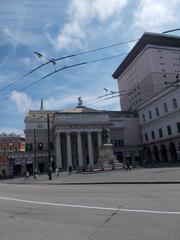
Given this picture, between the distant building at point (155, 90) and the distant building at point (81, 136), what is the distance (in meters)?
4.72

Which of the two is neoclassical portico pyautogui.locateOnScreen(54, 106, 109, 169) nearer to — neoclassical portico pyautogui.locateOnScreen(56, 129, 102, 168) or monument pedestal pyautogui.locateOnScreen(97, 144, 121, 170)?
neoclassical portico pyautogui.locateOnScreen(56, 129, 102, 168)

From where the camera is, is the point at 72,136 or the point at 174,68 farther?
the point at 174,68

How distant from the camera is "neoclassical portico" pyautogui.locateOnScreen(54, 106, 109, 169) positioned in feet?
→ 250

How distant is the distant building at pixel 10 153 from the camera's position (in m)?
75.9

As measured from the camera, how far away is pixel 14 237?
5.88 meters

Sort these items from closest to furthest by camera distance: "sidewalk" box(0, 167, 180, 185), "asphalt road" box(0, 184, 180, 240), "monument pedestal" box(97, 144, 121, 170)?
"asphalt road" box(0, 184, 180, 240), "sidewalk" box(0, 167, 180, 185), "monument pedestal" box(97, 144, 121, 170)

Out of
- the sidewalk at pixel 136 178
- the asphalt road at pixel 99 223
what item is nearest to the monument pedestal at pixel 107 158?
the sidewalk at pixel 136 178

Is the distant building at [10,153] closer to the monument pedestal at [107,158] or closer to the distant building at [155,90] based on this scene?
the distant building at [155,90]

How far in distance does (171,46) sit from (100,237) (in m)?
96.7

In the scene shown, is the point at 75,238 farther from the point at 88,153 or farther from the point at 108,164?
the point at 88,153

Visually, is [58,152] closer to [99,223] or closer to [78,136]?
[78,136]

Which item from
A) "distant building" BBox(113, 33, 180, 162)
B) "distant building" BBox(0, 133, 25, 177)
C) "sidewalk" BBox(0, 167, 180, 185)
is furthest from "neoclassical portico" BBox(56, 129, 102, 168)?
"sidewalk" BBox(0, 167, 180, 185)

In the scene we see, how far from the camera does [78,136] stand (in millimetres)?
77125

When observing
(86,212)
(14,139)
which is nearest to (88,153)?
(14,139)
